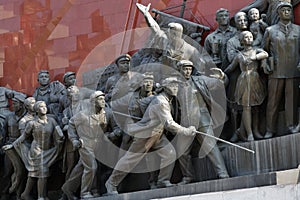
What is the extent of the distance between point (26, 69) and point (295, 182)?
548cm

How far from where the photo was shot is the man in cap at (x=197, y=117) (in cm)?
1267

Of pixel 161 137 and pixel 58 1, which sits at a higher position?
pixel 58 1

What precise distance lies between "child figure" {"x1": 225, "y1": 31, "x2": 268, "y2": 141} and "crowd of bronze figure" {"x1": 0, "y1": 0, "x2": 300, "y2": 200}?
1 cm

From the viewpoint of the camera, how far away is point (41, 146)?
13.8 m

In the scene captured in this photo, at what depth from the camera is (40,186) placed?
13.8m

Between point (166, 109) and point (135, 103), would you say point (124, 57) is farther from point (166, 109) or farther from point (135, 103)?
point (166, 109)

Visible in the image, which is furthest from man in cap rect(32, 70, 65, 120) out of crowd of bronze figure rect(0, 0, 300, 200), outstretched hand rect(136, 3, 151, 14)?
outstretched hand rect(136, 3, 151, 14)

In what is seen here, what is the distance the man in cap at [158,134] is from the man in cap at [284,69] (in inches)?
41.5

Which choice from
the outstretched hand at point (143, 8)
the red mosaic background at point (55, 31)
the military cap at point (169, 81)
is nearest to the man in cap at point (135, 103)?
the military cap at point (169, 81)

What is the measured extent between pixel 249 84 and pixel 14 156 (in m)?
3.56

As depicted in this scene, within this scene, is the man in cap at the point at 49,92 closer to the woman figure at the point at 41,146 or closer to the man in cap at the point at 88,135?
the woman figure at the point at 41,146

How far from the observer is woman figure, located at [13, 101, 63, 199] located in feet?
45.1

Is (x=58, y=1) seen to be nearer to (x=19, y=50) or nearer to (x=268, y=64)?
(x=19, y=50)

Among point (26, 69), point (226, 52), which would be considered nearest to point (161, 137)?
point (226, 52)
